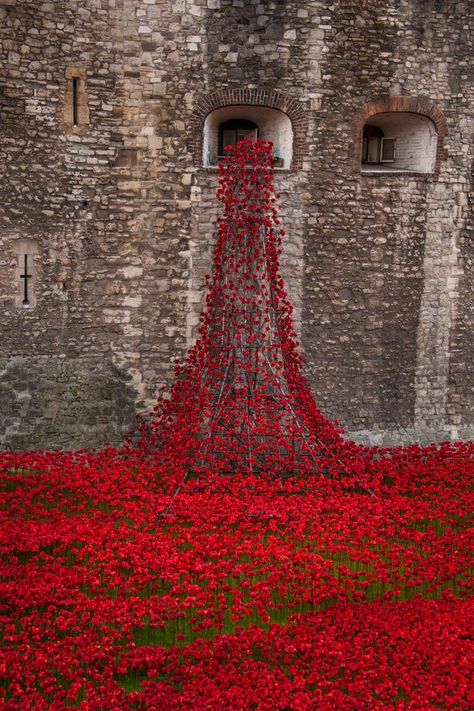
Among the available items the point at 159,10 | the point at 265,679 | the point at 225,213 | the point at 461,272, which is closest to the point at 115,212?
the point at 225,213

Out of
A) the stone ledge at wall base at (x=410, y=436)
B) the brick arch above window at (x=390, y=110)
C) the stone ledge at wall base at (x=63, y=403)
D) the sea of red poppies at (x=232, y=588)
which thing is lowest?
the sea of red poppies at (x=232, y=588)

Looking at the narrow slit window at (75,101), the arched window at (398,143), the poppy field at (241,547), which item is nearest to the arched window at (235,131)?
the poppy field at (241,547)

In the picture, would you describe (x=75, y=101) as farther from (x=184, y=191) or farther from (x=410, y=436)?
(x=410, y=436)

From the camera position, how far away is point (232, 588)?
6.82 m

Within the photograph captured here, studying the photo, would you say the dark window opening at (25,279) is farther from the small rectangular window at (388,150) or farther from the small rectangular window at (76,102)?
the small rectangular window at (388,150)

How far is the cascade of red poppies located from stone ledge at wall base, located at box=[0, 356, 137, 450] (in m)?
0.47

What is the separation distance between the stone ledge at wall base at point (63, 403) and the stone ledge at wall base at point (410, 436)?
116 inches

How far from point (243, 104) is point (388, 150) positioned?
2.38 metres

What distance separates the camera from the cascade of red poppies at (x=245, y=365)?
366 inches

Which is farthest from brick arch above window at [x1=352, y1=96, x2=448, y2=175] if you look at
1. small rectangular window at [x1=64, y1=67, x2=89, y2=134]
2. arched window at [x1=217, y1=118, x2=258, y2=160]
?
small rectangular window at [x1=64, y1=67, x2=89, y2=134]

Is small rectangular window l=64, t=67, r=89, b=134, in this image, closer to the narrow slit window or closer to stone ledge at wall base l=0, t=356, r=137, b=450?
the narrow slit window

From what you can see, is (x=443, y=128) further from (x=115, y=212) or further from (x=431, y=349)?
(x=115, y=212)

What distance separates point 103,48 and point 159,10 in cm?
79

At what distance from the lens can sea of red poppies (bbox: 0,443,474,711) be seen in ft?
17.6
